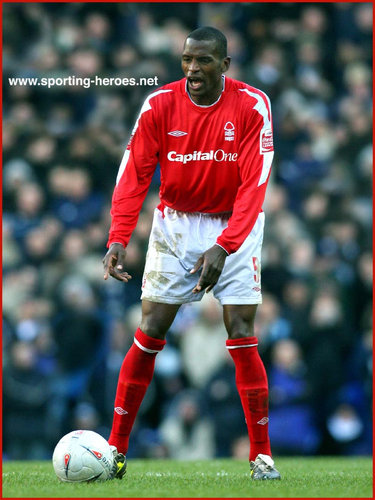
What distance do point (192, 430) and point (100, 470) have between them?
4034 mm

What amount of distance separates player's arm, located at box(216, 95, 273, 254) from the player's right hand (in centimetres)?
57

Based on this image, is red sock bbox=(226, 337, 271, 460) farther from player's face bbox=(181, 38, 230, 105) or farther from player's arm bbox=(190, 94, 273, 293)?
player's face bbox=(181, 38, 230, 105)

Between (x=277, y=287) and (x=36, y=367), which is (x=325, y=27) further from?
(x=36, y=367)

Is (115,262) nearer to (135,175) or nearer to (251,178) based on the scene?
(135,175)

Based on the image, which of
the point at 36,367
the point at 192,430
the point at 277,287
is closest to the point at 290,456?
the point at 192,430

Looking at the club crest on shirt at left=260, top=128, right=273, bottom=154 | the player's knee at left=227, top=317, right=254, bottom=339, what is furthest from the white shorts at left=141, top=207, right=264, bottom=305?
the club crest on shirt at left=260, top=128, right=273, bottom=154

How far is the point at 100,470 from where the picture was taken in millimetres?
5316

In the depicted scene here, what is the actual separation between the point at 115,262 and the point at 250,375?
3.44 feet

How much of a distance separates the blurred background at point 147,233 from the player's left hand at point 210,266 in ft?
12.7

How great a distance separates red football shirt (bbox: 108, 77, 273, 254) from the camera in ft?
19.0

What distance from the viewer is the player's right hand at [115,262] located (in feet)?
18.1

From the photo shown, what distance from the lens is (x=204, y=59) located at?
563 cm

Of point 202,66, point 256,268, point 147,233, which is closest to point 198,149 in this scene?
point 202,66

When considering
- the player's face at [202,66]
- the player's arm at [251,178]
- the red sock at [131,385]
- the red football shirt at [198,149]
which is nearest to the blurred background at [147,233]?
the red sock at [131,385]
